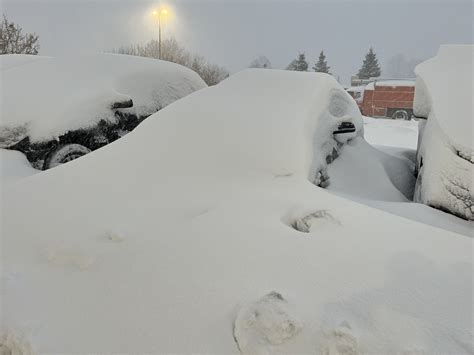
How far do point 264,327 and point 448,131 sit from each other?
2.35 m

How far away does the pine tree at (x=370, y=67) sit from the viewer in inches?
1614

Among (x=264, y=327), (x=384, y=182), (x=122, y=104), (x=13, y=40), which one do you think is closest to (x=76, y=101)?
(x=122, y=104)

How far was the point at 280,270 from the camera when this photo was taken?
1709mm

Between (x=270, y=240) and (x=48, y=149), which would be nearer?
(x=270, y=240)

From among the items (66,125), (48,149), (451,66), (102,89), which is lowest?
(48,149)

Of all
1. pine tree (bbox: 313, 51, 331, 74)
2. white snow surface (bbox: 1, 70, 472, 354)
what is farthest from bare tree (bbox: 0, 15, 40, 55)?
pine tree (bbox: 313, 51, 331, 74)

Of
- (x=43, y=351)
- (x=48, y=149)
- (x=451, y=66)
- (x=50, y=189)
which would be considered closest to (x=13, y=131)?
(x=48, y=149)

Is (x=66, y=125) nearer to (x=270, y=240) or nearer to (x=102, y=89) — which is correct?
(x=102, y=89)

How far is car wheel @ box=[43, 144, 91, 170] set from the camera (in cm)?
422

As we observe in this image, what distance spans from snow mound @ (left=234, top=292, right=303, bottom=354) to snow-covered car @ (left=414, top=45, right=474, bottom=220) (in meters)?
1.84

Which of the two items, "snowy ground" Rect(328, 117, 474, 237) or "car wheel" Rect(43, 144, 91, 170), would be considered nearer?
"snowy ground" Rect(328, 117, 474, 237)

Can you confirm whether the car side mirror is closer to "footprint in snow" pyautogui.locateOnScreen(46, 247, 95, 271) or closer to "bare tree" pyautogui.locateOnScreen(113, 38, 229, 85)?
"footprint in snow" pyautogui.locateOnScreen(46, 247, 95, 271)

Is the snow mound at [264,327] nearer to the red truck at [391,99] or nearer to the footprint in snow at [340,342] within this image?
the footprint in snow at [340,342]

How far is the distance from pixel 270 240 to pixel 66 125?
345 cm
